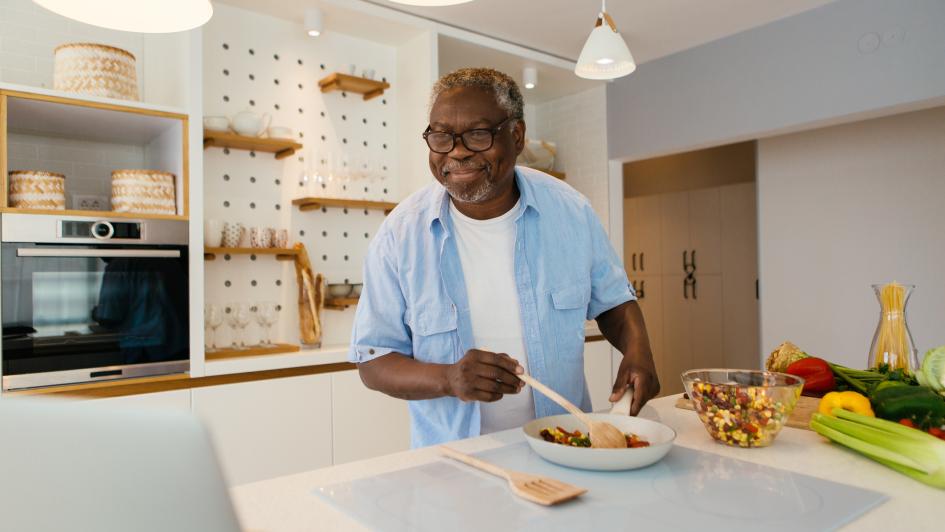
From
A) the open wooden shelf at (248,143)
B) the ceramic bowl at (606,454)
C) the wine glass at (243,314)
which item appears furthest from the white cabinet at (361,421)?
the ceramic bowl at (606,454)

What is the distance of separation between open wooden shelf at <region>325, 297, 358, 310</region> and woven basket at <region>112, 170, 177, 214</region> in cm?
96

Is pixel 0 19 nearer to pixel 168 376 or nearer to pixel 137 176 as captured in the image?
pixel 137 176

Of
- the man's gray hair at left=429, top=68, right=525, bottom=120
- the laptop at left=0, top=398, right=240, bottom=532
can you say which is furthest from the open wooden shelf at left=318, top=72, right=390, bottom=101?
the laptop at left=0, top=398, right=240, bottom=532

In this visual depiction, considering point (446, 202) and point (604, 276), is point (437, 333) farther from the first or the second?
point (604, 276)

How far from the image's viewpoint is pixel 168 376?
2.69 meters

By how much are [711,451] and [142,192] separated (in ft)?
7.94

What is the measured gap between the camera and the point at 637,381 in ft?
4.57

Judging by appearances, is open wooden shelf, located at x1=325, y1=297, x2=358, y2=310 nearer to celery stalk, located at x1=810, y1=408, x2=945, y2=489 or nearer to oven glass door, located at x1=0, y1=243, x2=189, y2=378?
oven glass door, located at x1=0, y1=243, x2=189, y2=378

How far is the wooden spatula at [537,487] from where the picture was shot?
0.90 meters

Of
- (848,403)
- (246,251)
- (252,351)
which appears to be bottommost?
(252,351)

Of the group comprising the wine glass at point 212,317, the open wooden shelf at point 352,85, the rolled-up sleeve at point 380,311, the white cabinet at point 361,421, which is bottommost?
the white cabinet at point 361,421

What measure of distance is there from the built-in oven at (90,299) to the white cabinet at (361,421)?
76cm

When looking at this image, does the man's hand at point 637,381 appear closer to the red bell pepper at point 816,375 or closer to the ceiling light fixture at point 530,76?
the red bell pepper at point 816,375

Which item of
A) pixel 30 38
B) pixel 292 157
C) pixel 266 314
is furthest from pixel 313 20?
pixel 266 314
